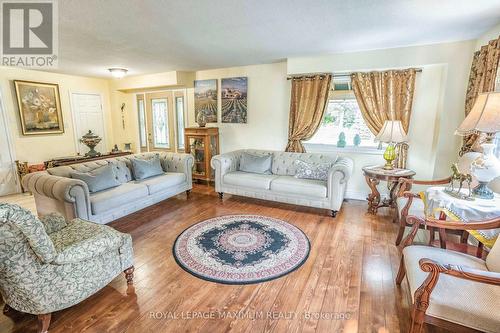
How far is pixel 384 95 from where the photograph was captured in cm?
372

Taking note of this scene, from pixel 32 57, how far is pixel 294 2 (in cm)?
417

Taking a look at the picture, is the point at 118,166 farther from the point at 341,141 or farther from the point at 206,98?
the point at 341,141

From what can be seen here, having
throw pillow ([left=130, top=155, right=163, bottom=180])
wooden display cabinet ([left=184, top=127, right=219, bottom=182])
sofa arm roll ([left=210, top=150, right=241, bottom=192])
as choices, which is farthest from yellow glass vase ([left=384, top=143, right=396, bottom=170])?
throw pillow ([left=130, top=155, right=163, bottom=180])

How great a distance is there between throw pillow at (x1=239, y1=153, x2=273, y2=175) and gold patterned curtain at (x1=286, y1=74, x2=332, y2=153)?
1.81 ft

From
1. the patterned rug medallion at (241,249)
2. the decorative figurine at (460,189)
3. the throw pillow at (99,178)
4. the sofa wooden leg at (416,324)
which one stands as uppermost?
the decorative figurine at (460,189)

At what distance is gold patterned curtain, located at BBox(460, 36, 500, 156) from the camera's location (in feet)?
8.18

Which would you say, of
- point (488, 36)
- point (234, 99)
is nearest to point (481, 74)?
point (488, 36)

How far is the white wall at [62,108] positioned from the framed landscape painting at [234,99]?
11.2 feet

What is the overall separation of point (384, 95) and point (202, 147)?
345 centimetres

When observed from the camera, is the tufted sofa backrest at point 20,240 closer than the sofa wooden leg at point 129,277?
Yes

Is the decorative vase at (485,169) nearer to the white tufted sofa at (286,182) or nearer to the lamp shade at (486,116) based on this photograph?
the lamp shade at (486,116)

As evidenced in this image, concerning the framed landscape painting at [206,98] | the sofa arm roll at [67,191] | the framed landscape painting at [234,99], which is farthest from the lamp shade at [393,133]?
the sofa arm roll at [67,191]

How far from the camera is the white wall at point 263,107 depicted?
14.9ft

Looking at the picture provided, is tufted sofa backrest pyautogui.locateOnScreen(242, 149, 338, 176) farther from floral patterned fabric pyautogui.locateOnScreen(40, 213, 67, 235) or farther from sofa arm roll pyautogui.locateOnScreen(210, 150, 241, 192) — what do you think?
floral patterned fabric pyautogui.locateOnScreen(40, 213, 67, 235)
